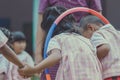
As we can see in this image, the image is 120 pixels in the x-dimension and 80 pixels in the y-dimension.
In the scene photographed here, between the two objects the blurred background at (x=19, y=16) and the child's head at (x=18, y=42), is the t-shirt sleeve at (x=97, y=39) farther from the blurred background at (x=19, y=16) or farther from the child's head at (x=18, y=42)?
the blurred background at (x=19, y=16)

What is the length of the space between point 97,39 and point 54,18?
17.9 inches

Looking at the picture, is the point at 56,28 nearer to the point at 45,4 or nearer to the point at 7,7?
the point at 45,4

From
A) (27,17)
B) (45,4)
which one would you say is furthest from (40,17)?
(27,17)

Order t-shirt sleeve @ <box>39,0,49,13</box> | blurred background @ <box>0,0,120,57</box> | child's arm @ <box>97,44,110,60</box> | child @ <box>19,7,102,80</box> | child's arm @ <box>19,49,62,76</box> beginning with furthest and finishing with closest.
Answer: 1. blurred background @ <box>0,0,120,57</box>
2. t-shirt sleeve @ <box>39,0,49,13</box>
3. child's arm @ <box>97,44,110,60</box>
4. child @ <box>19,7,102,80</box>
5. child's arm @ <box>19,49,62,76</box>

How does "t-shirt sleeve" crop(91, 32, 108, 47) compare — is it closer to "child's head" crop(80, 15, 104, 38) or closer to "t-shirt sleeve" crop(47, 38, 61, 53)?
"child's head" crop(80, 15, 104, 38)

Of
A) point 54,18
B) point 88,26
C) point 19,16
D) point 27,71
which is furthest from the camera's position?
point 19,16

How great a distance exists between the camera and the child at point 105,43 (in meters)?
3.93

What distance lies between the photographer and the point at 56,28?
13.5 feet

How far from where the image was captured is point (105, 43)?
392 cm

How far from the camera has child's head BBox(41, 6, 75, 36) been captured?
408cm

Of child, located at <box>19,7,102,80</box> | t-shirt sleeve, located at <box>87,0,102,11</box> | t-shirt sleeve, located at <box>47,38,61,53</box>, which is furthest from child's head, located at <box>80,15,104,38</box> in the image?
t-shirt sleeve, located at <box>87,0,102,11</box>

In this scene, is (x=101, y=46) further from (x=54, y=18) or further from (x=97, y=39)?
(x=54, y=18)

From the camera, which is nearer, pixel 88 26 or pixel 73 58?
pixel 73 58

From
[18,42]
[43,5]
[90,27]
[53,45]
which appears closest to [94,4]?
[43,5]
